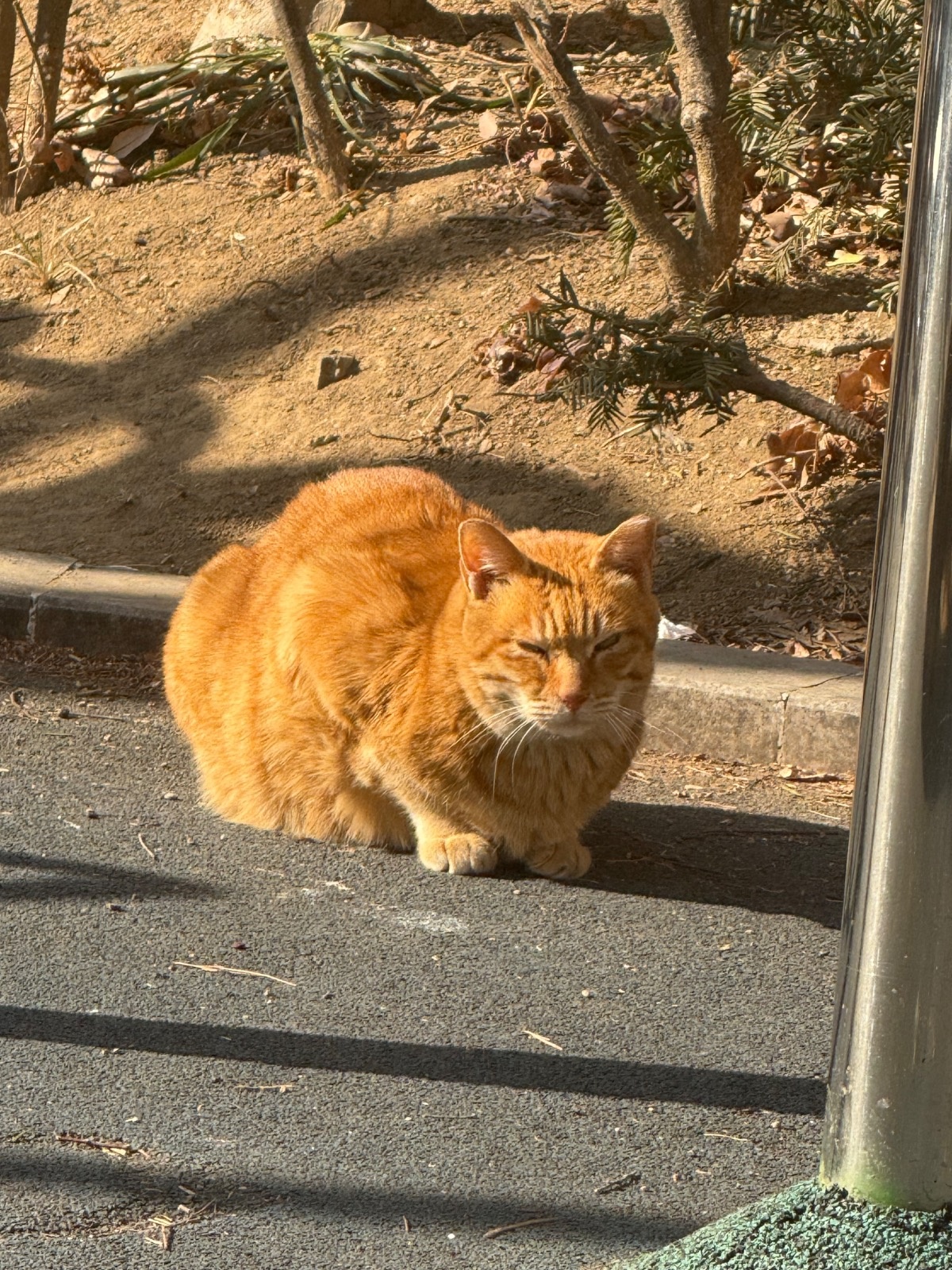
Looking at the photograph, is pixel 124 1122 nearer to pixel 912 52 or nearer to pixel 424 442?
pixel 424 442

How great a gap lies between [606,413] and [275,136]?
15.1 ft

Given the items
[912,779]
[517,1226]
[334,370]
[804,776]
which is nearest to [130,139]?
[334,370]

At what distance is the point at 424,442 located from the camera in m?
6.91

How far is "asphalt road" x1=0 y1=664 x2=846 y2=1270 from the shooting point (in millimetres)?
2428

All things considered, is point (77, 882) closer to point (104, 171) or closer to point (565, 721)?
point (565, 721)

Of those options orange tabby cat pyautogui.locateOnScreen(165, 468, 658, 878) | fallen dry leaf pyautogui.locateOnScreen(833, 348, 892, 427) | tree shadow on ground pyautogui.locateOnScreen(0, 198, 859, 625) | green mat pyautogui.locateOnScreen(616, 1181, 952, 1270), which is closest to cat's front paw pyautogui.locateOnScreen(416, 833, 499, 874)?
orange tabby cat pyautogui.locateOnScreen(165, 468, 658, 878)

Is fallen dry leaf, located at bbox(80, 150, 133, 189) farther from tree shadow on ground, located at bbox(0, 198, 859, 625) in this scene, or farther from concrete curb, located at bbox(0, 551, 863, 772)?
concrete curb, located at bbox(0, 551, 863, 772)

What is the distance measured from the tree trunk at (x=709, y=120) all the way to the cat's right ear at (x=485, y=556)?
11.7 ft

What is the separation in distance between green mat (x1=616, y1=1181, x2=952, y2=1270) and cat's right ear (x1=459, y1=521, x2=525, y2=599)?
184cm

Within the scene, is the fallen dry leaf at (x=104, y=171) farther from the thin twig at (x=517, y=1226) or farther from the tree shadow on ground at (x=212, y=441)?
the thin twig at (x=517, y=1226)

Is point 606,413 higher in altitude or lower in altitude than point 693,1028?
higher

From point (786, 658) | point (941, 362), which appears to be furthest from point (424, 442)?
point (941, 362)

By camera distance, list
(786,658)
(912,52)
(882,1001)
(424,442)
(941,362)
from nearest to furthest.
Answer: (941,362) < (882,1001) < (786,658) < (912,52) < (424,442)

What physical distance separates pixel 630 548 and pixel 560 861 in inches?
32.8
